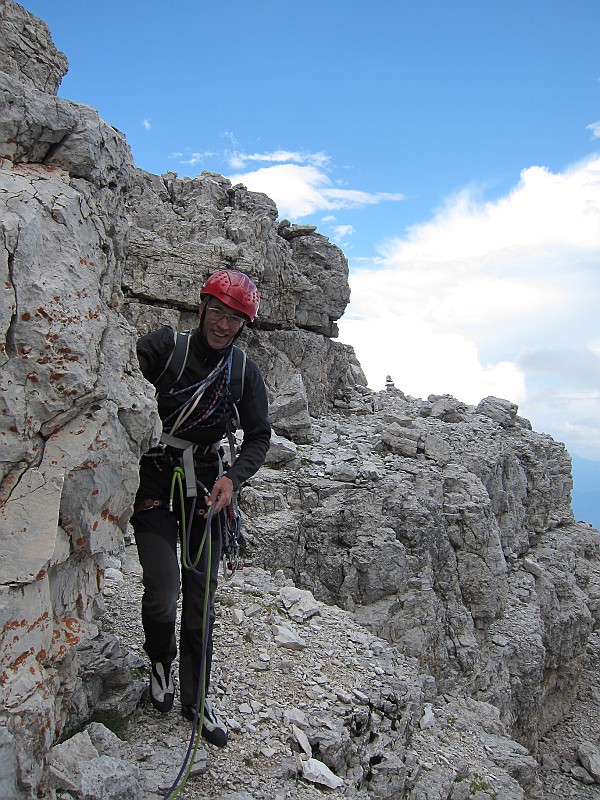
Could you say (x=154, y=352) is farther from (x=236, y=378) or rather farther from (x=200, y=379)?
(x=236, y=378)

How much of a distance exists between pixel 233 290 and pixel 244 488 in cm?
989

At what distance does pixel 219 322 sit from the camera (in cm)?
479

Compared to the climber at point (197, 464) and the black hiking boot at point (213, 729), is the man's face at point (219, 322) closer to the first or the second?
the climber at point (197, 464)

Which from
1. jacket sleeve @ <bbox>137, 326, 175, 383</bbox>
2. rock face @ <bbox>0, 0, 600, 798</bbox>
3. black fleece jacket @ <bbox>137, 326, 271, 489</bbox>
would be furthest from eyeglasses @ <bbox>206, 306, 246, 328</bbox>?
rock face @ <bbox>0, 0, 600, 798</bbox>

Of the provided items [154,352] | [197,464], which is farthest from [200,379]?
[197,464]

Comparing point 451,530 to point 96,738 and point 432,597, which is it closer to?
point 432,597

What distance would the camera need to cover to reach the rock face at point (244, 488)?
345 centimetres

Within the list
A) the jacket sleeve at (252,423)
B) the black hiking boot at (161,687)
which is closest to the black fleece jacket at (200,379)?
→ the jacket sleeve at (252,423)

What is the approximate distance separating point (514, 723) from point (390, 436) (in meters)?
10.1

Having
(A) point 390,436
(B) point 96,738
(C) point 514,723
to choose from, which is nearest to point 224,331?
(B) point 96,738

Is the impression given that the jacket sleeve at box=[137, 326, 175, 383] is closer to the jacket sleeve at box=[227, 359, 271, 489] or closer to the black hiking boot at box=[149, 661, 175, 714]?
the jacket sleeve at box=[227, 359, 271, 489]

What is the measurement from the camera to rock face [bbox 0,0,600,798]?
136 inches

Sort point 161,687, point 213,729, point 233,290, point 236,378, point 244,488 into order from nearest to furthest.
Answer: point 233,290 → point 236,378 → point 213,729 → point 161,687 → point 244,488

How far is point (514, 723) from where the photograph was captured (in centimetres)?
1889
